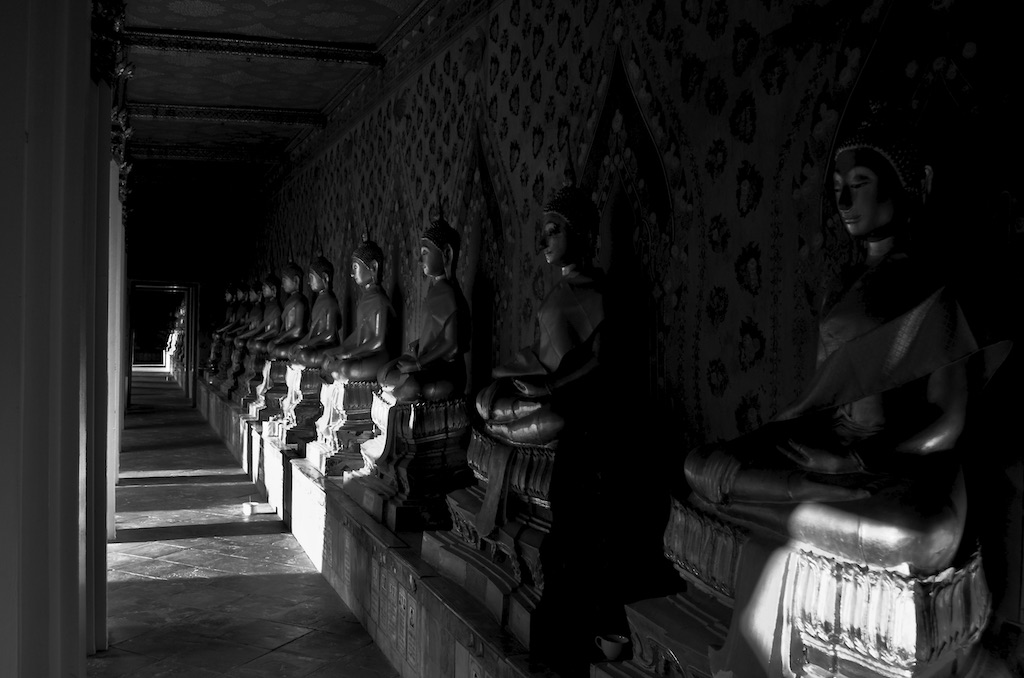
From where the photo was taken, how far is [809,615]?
6.56ft

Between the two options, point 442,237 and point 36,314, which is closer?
point 36,314

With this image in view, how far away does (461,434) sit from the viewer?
521cm

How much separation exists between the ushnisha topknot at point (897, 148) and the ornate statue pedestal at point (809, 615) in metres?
0.84

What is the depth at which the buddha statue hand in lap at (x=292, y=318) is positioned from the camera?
9.26 metres

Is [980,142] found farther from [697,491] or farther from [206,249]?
[206,249]

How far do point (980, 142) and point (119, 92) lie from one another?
6.46 metres

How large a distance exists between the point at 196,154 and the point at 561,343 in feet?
36.3

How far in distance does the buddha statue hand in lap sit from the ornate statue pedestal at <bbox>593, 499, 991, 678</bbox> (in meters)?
7.17

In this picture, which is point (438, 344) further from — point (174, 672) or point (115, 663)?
point (115, 663)

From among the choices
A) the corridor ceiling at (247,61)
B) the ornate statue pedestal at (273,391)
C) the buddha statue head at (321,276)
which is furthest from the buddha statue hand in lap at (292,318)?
the corridor ceiling at (247,61)

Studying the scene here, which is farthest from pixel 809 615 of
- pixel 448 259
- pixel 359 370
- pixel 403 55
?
pixel 403 55

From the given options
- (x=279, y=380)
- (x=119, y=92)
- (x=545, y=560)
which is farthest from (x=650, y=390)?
(x=279, y=380)

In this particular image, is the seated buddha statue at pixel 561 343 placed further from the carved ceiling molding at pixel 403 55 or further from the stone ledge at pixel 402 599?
the carved ceiling molding at pixel 403 55

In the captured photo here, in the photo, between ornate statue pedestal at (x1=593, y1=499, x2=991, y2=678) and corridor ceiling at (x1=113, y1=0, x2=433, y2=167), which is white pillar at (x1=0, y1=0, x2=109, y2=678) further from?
corridor ceiling at (x1=113, y1=0, x2=433, y2=167)
